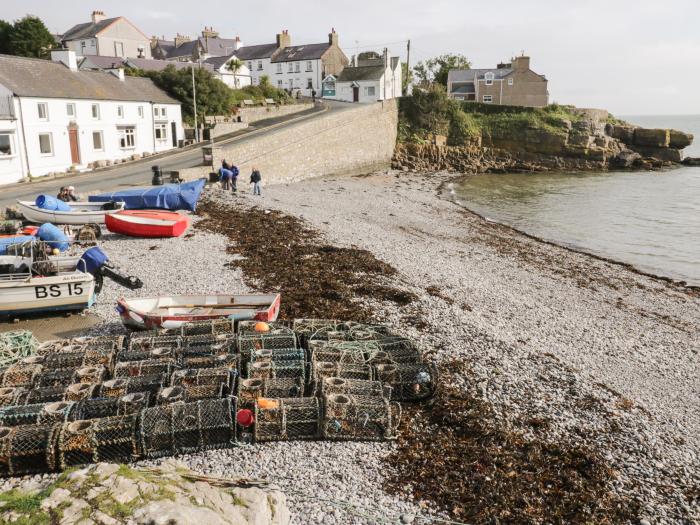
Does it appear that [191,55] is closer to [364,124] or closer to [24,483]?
[364,124]

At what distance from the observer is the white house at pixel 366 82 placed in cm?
6456

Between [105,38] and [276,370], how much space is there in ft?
213

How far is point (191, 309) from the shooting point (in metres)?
11.5

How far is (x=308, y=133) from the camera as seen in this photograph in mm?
39719

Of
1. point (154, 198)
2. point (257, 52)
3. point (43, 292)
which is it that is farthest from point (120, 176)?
point (257, 52)

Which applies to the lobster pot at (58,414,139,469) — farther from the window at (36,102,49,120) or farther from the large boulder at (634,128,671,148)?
the large boulder at (634,128,671,148)

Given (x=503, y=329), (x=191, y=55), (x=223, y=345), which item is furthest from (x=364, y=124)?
(x=223, y=345)

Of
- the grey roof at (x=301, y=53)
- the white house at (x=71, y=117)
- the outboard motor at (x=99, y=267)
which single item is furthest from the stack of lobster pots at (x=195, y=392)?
A: the grey roof at (x=301, y=53)

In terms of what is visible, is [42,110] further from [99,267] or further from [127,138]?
[99,267]

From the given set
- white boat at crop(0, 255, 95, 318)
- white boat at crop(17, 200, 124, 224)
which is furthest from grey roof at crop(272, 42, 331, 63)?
white boat at crop(0, 255, 95, 318)

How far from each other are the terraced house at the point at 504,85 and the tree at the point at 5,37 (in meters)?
48.4

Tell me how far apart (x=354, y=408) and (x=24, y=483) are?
4210 millimetres

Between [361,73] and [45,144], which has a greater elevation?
[361,73]

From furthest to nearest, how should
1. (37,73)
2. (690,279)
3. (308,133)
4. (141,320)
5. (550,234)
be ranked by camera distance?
1. (308,133)
2. (37,73)
3. (550,234)
4. (690,279)
5. (141,320)
